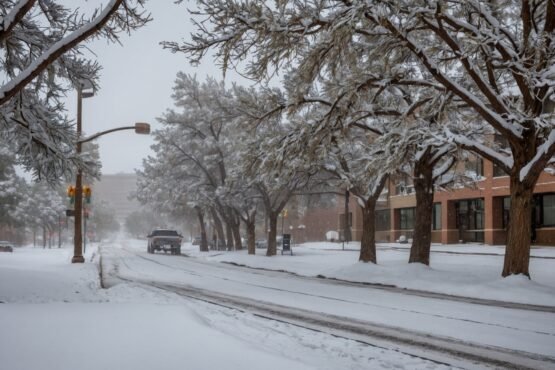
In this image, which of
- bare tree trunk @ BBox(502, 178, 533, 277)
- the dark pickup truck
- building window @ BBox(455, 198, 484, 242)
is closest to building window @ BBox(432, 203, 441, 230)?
building window @ BBox(455, 198, 484, 242)

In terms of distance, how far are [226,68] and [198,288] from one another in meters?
5.96

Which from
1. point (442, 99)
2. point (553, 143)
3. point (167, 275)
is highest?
point (442, 99)

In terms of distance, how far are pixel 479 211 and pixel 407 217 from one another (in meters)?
11.1

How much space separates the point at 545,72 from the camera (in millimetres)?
12125

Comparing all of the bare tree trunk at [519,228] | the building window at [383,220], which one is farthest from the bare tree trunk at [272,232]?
the building window at [383,220]

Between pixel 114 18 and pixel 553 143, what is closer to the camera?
pixel 114 18

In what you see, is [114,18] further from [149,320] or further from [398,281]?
[398,281]

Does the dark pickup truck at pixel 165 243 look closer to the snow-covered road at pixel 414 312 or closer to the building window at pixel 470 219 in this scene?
the building window at pixel 470 219

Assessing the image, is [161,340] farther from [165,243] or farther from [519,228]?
[165,243]

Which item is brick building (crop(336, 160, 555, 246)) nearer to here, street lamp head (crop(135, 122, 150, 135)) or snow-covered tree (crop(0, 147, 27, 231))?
street lamp head (crop(135, 122, 150, 135))

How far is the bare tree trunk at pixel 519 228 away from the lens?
545 inches

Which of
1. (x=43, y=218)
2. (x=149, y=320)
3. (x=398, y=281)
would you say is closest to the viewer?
(x=149, y=320)

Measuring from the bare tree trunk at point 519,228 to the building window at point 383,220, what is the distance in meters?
44.2

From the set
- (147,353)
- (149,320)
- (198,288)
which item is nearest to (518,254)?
(198,288)
